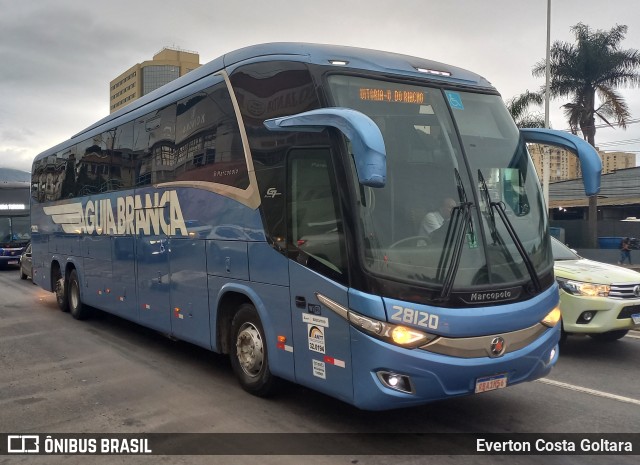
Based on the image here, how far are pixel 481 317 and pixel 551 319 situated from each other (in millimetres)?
1011

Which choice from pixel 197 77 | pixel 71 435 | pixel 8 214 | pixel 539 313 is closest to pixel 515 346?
pixel 539 313

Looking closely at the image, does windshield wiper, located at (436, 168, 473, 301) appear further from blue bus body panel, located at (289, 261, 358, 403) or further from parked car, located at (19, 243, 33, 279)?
parked car, located at (19, 243, 33, 279)

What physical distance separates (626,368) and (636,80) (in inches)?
993

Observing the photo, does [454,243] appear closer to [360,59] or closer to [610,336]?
[360,59]

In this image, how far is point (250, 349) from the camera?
20.7 ft

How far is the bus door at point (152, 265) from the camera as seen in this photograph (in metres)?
8.09

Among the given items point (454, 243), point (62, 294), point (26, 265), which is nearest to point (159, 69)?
point (26, 265)

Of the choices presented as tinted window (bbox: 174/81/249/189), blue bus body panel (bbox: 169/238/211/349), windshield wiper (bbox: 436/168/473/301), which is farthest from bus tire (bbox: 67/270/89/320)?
windshield wiper (bbox: 436/168/473/301)

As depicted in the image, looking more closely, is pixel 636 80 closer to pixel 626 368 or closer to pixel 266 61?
pixel 626 368

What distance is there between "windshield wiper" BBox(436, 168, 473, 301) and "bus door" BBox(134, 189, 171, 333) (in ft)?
14.6

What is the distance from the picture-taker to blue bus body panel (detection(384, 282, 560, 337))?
459cm

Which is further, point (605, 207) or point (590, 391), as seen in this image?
point (605, 207)

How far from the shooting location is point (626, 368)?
770 cm

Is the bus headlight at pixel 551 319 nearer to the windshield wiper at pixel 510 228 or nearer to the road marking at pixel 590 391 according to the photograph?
the windshield wiper at pixel 510 228
